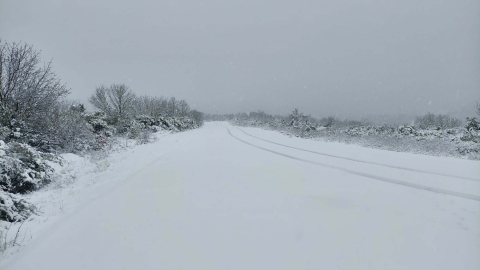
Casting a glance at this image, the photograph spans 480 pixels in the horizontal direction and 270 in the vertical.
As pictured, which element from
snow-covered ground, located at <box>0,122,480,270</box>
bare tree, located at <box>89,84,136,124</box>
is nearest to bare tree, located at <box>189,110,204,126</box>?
bare tree, located at <box>89,84,136,124</box>

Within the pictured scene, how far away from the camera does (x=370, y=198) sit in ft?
14.4

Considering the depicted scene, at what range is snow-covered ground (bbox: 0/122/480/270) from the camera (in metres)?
2.59

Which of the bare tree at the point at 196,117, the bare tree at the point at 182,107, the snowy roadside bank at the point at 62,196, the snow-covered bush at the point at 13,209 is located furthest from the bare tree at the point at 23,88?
the bare tree at the point at 196,117

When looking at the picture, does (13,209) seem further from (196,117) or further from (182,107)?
(196,117)

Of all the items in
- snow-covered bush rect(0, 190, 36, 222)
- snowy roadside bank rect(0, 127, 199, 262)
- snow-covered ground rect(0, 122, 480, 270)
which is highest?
snow-covered bush rect(0, 190, 36, 222)

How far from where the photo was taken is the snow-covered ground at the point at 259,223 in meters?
2.59

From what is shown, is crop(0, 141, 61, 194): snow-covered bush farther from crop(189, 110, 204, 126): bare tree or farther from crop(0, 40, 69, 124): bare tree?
crop(189, 110, 204, 126): bare tree

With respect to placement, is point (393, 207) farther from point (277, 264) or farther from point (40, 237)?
point (40, 237)

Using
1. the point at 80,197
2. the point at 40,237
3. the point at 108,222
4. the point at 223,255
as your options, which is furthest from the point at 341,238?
the point at 80,197

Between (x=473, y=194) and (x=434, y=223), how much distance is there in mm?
2300

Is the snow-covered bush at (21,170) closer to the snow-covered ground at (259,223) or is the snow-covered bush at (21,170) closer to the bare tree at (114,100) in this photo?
the snow-covered ground at (259,223)

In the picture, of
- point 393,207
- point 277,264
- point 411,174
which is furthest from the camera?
point 411,174

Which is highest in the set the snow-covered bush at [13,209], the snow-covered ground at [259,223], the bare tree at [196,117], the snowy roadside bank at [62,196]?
the bare tree at [196,117]

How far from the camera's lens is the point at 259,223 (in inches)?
134
